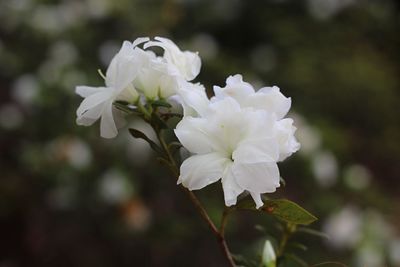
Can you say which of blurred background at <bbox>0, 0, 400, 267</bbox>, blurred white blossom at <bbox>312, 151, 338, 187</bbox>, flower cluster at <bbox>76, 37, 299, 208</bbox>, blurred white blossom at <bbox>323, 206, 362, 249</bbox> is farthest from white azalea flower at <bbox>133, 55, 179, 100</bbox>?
blurred white blossom at <bbox>312, 151, 338, 187</bbox>

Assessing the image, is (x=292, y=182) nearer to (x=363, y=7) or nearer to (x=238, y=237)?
(x=238, y=237)

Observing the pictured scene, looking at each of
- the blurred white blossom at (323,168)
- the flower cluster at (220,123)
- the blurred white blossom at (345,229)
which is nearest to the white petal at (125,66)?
the flower cluster at (220,123)

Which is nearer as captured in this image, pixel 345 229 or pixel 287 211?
pixel 287 211

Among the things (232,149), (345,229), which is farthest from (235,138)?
(345,229)

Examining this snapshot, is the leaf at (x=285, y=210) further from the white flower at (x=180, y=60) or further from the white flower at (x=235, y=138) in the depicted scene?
the white flower at (x=180, y=60)

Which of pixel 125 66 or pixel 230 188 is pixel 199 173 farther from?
pixel 125 66

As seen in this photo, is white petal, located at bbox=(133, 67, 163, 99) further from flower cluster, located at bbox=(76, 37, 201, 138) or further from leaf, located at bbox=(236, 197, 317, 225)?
leaf, located at bbox=(236, 197, 317, 225)

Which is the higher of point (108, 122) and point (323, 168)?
point (108, 122)
